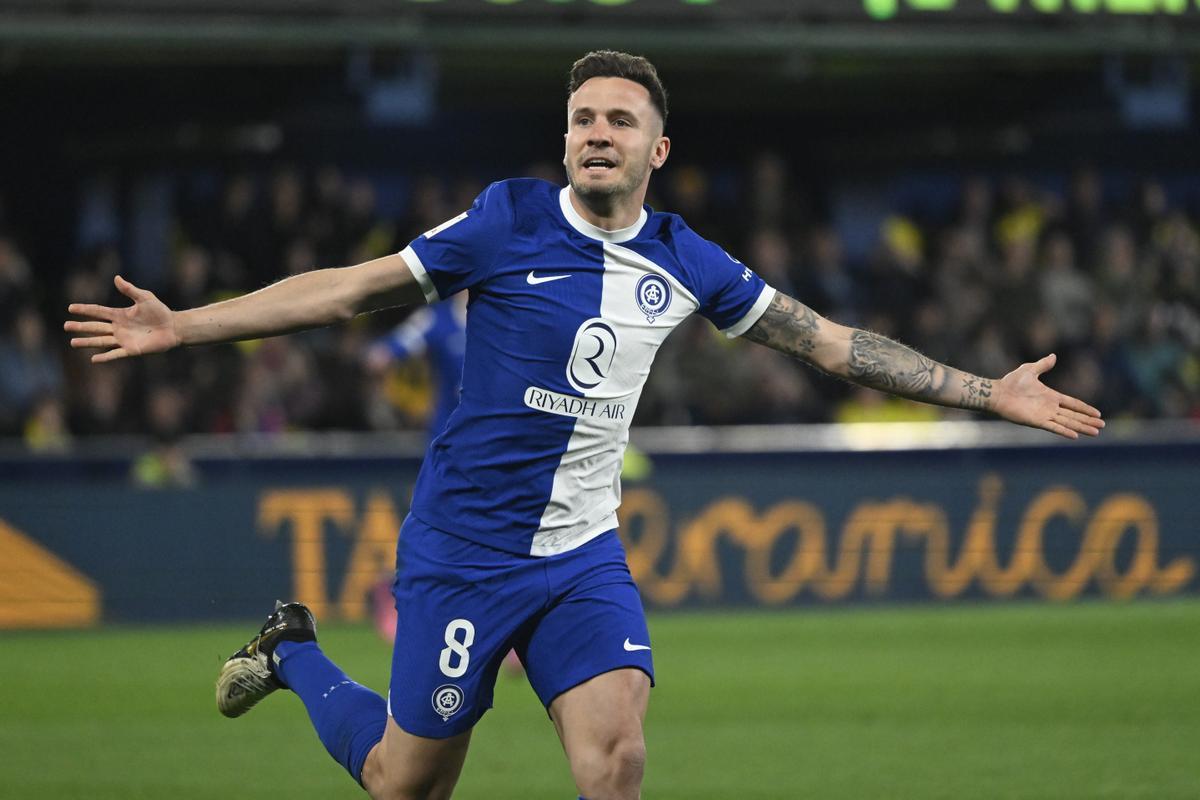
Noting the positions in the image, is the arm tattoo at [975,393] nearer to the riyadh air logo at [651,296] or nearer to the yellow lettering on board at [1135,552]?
the riyadh air logo at [651,296]

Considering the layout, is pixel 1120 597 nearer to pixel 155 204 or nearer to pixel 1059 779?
pixel 1059 779

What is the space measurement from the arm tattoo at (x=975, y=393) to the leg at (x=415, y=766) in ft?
5.62

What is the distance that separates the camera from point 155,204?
19297 mm

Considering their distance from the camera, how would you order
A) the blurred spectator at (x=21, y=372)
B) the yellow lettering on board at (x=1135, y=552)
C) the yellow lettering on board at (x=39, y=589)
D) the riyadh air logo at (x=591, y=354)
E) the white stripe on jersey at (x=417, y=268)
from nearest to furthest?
the white stripe on jersey at (x=417, y=268)
the riyadh air logo at (x=591, y=354)
the yellow lettering on board at (x=39, y=589)
the yellow lettering on board at (x=1135, y=552)
the blurred spectator at (x=21, y=372)

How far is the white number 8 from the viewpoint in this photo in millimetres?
5035

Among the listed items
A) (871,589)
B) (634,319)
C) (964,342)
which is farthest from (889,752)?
(964,342)

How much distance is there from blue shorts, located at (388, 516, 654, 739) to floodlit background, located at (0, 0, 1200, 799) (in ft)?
11.4

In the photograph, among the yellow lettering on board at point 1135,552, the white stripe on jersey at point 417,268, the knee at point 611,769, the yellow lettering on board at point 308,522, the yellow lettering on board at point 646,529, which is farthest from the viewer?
the yellow lettering on board at point 1135,552

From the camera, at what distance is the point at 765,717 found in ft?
30.9

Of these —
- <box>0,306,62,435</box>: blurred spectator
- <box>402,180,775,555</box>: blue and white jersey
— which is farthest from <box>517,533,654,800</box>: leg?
<box>0,306,62,435</box>: blurred spectator

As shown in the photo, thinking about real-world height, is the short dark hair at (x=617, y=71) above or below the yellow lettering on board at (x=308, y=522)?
above

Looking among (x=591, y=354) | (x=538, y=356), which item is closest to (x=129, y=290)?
(x=538, y=356)

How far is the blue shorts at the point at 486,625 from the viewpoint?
502cm

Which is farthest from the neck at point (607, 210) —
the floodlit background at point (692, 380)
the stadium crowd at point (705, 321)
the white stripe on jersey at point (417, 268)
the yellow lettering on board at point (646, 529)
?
the stadium crowd at point (705, 321)
